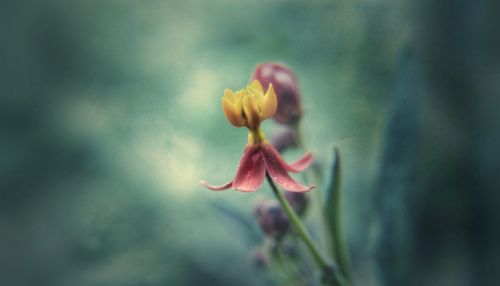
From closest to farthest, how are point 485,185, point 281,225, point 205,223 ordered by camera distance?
point 281,225 < point 485,185 < point 205,223

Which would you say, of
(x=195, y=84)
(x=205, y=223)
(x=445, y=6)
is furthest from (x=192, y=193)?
(x=445, y=6)

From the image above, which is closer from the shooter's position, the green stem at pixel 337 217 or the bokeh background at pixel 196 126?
the green stem at pixel 337 217

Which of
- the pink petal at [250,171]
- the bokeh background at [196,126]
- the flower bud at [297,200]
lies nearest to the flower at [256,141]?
the pink petal at [250,171]

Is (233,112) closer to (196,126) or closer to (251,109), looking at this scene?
(251,109)

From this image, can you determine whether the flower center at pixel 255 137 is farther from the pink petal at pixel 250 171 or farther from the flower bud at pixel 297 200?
the flower bud at pixel 297 200

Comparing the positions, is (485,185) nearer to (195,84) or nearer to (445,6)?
(445,6)

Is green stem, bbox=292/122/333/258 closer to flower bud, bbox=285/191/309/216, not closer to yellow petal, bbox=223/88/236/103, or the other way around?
flower bud, bbox=285/191/309/216

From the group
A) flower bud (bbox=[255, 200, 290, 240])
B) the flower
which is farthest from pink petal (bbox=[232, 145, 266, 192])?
flower bud (bbox=[255, 200, 290, 240])
